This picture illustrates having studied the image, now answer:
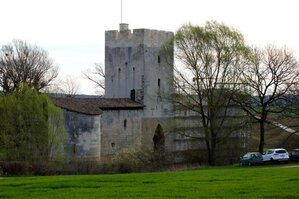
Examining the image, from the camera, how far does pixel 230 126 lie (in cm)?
5800

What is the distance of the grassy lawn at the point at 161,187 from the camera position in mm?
22922

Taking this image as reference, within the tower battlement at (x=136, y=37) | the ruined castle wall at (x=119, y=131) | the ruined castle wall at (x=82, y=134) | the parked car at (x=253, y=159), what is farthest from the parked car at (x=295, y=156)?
the tower battlement at (x=136, y=37)

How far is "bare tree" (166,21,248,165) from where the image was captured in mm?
55312

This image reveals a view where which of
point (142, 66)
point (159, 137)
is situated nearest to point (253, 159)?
point (159, 137)

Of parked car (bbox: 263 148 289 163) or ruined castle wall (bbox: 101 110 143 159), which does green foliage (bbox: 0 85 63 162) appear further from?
parked car (bbox: 263 148 289 163)

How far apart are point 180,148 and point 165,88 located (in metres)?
5.32

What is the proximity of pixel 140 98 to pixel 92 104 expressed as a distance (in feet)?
22.6

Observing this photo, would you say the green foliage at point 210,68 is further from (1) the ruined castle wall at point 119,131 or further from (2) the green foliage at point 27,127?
(2) the green foliage at point 27,127

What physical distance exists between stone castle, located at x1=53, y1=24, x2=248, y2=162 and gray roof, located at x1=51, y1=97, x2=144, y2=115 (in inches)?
3.4

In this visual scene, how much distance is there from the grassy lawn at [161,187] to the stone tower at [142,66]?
99.0ft

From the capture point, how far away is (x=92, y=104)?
54625mm

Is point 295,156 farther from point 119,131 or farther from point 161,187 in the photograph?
point 161,187

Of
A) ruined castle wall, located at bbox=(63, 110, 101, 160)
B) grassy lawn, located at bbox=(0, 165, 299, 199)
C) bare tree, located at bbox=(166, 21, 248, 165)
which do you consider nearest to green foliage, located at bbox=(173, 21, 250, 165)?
bare tree, located at bbox=(166, 21, 248, 165)

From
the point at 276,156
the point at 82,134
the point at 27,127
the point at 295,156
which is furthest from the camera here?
the point at 82,134
